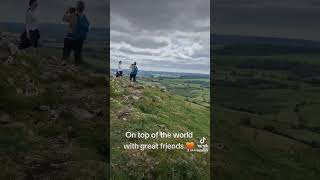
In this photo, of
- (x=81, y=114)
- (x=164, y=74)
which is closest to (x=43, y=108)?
(x=81, y=114)

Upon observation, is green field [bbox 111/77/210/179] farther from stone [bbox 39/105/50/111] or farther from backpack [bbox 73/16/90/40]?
stone [bbox 39/105/50/111]

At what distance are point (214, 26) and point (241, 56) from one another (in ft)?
3.00

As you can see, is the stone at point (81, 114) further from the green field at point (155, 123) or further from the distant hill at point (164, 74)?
the distant hill at point (164, 74)

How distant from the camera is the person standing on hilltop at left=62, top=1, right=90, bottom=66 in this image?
11523 mm

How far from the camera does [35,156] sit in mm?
10812

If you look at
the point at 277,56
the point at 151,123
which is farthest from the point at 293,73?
the point at 151,123

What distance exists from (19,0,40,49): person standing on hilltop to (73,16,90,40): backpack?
736 mm

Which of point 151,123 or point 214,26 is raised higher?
point 214,26

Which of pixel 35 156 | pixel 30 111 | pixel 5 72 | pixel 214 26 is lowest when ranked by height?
pixel 35 156

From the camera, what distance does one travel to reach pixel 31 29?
11.5 metres

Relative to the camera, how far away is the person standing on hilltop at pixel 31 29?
37.6 feet

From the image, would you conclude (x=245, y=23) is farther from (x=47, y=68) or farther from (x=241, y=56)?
(x=47, y=68)

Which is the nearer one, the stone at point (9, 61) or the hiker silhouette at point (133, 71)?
the hiker silhouette at point (133, 71)
